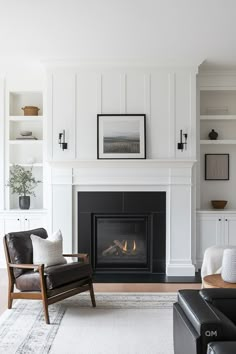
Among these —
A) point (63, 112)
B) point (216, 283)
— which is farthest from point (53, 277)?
point (63, 112)

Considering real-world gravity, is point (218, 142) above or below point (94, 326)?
above

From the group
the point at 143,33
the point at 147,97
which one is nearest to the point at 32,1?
the point at 143,33

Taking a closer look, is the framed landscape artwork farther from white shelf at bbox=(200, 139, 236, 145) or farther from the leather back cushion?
the leather back cushion

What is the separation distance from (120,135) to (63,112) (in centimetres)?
86

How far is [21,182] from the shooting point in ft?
20.8

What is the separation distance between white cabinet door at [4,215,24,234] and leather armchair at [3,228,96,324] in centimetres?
172

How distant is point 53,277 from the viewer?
4.05 metres

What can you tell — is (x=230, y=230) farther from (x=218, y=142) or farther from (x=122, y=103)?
(x=122, y=103)

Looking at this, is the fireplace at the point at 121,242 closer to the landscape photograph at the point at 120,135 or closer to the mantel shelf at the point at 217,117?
the landscape photograph at the point at 120,135

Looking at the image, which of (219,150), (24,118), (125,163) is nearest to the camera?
(125,163)

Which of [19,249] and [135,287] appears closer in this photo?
[19,249]

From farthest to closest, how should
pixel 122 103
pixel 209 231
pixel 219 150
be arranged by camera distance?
pixel 219 150 < pixel 209 231 < pixel 122 103

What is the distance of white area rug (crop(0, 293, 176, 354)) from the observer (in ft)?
11.0

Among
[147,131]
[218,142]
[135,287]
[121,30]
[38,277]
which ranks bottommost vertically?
[135,287]
